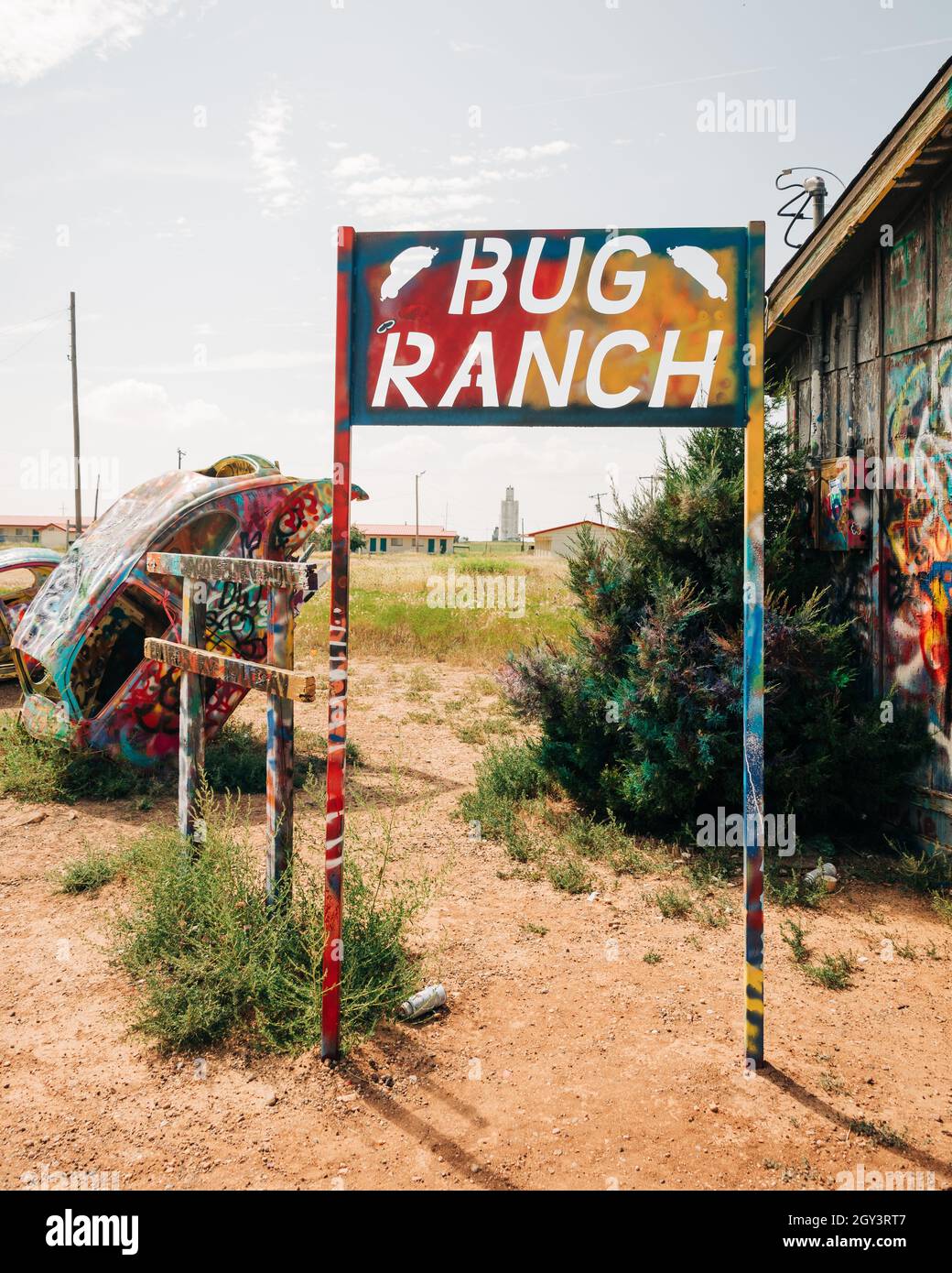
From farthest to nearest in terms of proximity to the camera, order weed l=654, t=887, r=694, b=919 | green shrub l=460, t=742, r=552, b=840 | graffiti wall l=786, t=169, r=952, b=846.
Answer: green shrub l=460, t=742, r=552, b=840
graffiti wall l=786, t=169, r=952, b=846
weed l=654, t=887, r=694, b=919

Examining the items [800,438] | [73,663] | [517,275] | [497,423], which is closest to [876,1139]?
[497,423]

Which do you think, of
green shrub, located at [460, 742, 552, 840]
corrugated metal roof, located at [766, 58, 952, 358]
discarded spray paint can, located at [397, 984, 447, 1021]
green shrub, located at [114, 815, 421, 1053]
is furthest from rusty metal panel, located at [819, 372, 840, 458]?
discarded spray paint can, located at [397, 984, 447, 1021]

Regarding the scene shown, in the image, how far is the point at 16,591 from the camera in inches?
447

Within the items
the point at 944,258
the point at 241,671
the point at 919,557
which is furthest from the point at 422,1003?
the point at 944,258

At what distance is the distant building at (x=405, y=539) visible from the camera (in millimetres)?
88188

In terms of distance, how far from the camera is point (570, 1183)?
9.71 ft

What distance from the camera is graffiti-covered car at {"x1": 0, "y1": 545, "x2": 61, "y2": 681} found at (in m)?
10.5

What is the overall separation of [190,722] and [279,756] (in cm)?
80

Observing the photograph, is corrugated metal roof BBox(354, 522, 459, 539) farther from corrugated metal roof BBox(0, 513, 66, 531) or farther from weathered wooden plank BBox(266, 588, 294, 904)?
weathered wooden plank BBox(266, 588, 294, 904)

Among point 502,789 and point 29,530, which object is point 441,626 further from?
point 29,530

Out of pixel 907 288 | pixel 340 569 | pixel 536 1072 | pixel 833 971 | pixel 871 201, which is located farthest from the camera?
pixel 907 288

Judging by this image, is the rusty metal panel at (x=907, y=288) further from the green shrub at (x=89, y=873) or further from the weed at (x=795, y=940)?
the green shrub at (x=89, y=873)

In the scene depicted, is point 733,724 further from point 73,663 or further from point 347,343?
point 73,663

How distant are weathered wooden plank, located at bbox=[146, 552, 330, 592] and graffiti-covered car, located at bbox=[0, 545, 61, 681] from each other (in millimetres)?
6105
